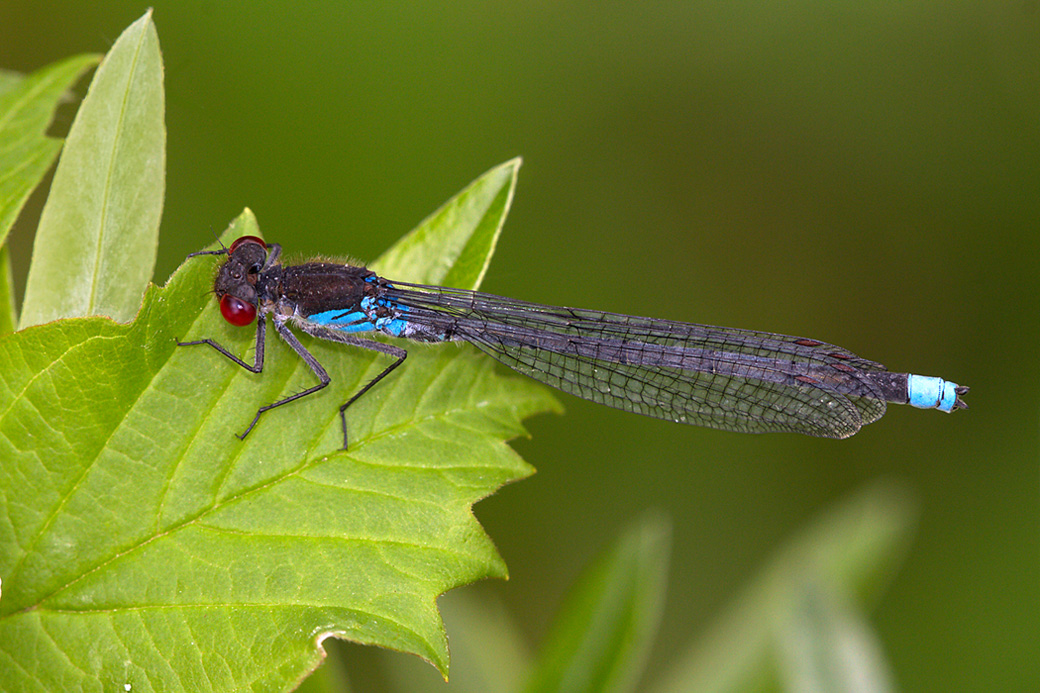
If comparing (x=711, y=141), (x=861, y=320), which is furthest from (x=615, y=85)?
(x=861, y=320)

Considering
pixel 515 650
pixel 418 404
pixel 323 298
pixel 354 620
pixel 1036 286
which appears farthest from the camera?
pixel 1036 286

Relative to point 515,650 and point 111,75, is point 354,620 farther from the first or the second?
point 515,650

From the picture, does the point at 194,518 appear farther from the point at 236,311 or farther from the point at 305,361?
the point at 236,311

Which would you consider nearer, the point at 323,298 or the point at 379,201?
the point at 323,298

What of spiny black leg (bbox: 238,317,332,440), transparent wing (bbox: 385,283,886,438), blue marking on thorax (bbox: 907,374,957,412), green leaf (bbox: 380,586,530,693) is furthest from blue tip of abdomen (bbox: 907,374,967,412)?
spiny black leg (bbox: 238,317,332,440)

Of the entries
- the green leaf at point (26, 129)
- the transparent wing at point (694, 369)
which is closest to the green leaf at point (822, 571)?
the transparent wing at point (694, 369)

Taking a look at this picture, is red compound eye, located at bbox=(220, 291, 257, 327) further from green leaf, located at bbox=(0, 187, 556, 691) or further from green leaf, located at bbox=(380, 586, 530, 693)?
green leaf, located at bbox=(380, 586, 530, 693)

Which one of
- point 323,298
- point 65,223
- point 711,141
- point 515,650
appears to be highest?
point 711,141

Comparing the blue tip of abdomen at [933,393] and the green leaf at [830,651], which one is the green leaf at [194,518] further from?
the blue tip of abdomen at [933,393]
